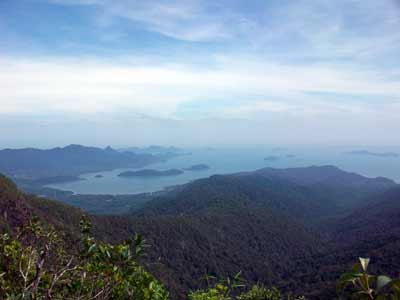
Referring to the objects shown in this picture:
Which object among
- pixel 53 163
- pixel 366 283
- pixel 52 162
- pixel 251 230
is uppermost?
pixel 366 283

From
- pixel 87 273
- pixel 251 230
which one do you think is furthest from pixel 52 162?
pixel 87 273

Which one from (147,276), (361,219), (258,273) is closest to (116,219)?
(258,273)

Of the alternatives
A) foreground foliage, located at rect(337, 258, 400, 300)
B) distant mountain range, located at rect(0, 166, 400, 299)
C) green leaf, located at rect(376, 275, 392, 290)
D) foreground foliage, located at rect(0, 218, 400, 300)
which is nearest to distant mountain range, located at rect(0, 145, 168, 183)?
distant mountain range, located at rect(0, 166, 400, 299)

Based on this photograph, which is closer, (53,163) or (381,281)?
(381,281)

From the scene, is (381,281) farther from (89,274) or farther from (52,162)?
(52,162)

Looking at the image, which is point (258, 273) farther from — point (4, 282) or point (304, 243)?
point (4, 282)

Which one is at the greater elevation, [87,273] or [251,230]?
[87,273]
